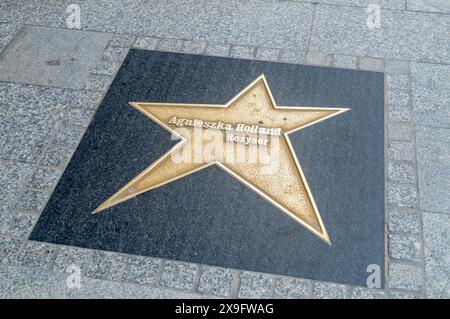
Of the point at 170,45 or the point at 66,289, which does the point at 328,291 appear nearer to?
the point at 66,289

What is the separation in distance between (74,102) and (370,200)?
2.65 m

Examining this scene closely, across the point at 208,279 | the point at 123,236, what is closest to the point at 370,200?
the point at 208,279

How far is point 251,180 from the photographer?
11.3 feet

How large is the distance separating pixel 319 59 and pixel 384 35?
0.84m

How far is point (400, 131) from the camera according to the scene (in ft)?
12.5

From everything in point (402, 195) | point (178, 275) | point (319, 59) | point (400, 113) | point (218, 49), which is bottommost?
point (178, 275)

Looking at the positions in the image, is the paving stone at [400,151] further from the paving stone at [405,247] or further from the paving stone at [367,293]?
the paving stone at [367,293]

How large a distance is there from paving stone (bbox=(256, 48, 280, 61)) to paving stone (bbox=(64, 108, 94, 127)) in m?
1.69

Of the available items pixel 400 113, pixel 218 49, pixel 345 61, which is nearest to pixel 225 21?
pixel 218 49

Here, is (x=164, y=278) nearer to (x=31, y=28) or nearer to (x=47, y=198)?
(x=47, y=198)

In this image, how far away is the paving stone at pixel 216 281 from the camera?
2.95 m

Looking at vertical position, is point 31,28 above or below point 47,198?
above
